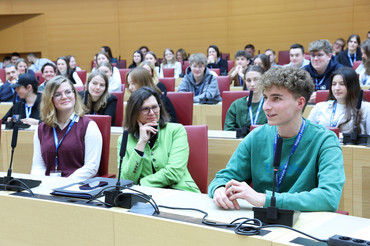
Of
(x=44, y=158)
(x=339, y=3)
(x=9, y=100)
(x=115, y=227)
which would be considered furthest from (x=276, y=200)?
(x=339, y=3)

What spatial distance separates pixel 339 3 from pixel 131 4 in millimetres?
5261

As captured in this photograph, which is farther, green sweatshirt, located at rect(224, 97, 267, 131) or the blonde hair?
→ green sweatshirt, located at rect(224, 97, 267, 131)

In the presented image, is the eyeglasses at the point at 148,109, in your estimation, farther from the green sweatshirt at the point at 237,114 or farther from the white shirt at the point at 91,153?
the green sweatshirt at the point at 237,114

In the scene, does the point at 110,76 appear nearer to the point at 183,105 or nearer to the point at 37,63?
the point at 183,105

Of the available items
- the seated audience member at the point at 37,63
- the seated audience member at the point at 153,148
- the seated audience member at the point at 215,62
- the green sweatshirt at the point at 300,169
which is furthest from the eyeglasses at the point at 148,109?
the seated audience member at the point at 37,63

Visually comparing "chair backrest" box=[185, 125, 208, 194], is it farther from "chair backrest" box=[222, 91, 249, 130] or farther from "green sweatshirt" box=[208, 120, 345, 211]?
"chair backrest" box=[222, 91, 249, 130]

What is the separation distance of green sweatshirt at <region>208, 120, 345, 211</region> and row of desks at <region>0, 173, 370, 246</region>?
0.07 metres

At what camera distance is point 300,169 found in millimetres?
1880

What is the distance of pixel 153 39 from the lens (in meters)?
12.4

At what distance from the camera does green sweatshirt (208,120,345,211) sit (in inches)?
66.2

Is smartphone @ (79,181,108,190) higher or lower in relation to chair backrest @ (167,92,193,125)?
lower

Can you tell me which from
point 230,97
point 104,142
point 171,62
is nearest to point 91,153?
point 104,142

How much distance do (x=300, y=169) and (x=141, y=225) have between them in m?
0.69

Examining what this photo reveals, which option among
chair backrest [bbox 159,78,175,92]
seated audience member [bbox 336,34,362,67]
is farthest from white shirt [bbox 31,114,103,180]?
seated audience member [bbox 336,34,362,67]
